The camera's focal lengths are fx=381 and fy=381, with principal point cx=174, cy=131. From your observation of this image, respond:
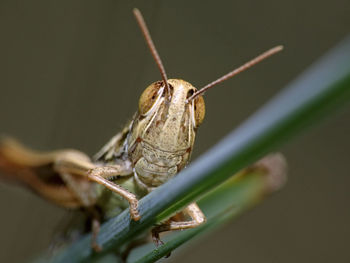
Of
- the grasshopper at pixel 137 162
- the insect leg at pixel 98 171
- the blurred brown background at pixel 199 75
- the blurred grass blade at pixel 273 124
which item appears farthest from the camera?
the blurred brown background at pixel 199 75

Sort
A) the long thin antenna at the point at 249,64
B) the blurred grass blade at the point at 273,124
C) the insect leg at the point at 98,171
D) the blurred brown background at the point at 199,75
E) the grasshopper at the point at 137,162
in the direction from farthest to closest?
the blurred brown background at the point at 199,75
the grasshopper at the point at 137,162
the insect leg at the point at 98,171
the long thin antenna at the point at 249,64
the blurred grass blade at the point at 273,124

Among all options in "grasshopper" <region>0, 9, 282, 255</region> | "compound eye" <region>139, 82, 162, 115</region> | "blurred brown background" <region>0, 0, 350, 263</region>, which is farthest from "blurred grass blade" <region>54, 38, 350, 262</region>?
"blurred brown background" <region>0, 0, 350, 263</region>

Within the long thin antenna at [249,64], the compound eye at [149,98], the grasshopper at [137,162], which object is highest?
the compound eye at [149,98]

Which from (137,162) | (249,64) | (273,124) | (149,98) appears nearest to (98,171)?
(137,162)

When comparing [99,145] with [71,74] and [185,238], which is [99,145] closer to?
[71,74]

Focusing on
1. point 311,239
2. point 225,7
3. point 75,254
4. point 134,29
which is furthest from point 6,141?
point 311,239

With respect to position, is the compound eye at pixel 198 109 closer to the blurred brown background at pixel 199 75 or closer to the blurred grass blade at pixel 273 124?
the blurred grass blade at pixel 273 124

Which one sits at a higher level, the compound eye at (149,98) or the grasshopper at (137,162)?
the compound eye at (149,98)

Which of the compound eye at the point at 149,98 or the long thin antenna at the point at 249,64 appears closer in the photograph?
the long thin antenna at the point at 249,64

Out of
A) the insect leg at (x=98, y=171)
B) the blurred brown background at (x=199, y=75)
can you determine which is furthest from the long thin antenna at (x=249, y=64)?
the blurred brown background at (x=199, y=75)

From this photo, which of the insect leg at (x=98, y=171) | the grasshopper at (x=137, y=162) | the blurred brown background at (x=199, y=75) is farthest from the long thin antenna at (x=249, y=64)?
the blurred brown background at (x=199, y=75)
